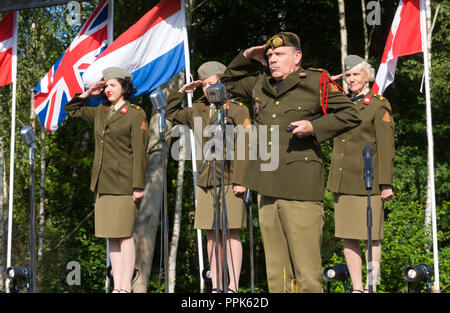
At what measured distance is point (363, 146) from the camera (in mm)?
5965

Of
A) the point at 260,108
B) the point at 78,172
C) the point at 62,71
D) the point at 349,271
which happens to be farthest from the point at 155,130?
the point at 78,172

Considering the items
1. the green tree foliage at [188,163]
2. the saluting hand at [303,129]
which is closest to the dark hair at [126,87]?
the saluting hand at [303,129]

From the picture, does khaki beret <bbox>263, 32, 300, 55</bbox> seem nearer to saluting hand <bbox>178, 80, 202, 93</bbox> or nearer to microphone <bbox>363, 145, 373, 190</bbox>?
microphone <bbox>363, 145, 373, 190</bbox>

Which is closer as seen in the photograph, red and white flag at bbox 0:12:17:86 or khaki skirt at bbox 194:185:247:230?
khaki skirt at bbox 194:185:247:230

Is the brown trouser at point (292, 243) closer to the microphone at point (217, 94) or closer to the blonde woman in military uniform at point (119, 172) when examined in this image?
the microphone at point (217, 94)

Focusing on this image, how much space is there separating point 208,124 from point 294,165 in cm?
203

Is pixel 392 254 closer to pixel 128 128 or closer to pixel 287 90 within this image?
pixel 128 128

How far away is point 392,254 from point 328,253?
2689 millimetres

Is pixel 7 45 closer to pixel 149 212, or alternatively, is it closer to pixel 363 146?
pixel 149 212

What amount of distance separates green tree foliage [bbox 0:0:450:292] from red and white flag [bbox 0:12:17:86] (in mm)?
3015

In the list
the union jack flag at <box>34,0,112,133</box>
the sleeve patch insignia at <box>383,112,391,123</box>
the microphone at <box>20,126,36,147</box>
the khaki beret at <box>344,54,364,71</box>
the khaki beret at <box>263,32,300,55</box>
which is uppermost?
the union jack flag at <box>34,0,112,133</box>

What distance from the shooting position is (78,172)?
53.5 ft

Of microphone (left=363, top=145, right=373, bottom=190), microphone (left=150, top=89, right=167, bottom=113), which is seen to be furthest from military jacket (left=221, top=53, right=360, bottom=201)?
microphone (left=150, top=89, right=167, bottom=113)

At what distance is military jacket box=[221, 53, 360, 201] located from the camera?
439 centimetres
